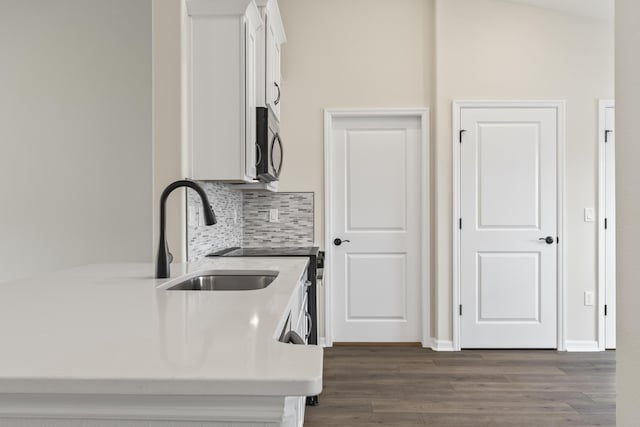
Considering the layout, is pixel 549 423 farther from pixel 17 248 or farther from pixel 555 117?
pixel 17 248

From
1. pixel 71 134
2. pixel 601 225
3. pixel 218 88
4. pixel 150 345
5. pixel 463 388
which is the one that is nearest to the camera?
pixel 150 345

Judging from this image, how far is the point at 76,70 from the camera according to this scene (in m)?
3.64

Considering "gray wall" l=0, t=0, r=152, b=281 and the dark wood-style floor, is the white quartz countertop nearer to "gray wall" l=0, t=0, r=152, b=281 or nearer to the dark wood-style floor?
the dark wood-style floor

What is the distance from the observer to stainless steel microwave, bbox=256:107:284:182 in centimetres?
261

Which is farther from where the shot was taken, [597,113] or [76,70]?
[597,113]

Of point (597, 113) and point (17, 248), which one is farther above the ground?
point (597, 113)

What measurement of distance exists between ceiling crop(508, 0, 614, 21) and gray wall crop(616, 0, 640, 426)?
11.2 ft

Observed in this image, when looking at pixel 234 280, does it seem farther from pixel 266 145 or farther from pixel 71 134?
pixel 71 134

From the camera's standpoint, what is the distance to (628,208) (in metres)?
0.87

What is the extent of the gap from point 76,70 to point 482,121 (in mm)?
3281

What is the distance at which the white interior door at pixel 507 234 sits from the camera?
3.99 m

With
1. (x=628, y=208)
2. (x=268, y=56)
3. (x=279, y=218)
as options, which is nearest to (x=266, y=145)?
(x=268, y=56)

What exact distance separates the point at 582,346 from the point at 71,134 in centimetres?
448

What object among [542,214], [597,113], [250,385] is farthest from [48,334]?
[597,113]
